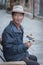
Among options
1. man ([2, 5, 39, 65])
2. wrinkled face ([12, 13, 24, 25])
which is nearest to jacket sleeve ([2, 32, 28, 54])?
man ([2, 5, 39, 65])

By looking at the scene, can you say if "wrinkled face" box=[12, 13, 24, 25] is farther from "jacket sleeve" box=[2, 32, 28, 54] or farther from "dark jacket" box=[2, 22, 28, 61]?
"jacket sleeve" box=[2, 32, 28, 54]

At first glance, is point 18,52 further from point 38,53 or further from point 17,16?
point 38,53

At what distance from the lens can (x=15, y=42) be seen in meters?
3.88

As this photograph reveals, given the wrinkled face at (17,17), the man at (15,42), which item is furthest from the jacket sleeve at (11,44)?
the wrinkled face at (17,17)

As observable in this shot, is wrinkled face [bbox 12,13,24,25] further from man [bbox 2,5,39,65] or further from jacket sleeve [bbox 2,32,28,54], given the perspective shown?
jacket sleeve [bbox 2,32,28,54]

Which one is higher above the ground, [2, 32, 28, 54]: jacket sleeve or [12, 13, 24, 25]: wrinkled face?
[12, 13, 24, 25]: wrinkled face

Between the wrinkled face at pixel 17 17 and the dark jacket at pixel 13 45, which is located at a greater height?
the wrinkled face at pixel 17 17

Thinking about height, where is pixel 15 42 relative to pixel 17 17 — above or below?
below

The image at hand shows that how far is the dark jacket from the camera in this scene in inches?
150

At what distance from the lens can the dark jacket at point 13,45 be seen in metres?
3.80

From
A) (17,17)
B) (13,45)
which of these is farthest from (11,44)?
(17,17)

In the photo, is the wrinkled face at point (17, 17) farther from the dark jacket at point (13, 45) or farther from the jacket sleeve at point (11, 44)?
the jacket sleeve at point (11, 44)

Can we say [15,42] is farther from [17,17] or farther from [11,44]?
[17,17]

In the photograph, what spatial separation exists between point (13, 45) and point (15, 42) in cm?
7
